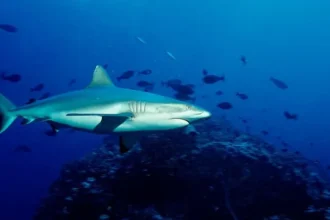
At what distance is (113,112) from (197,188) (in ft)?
15.8

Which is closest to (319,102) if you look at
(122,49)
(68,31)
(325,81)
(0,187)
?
(325,81)

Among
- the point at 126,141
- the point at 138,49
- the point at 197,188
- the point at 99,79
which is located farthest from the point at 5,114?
the point at 138,49

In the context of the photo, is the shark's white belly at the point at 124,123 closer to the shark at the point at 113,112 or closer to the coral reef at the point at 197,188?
the shark at the point at 113,112

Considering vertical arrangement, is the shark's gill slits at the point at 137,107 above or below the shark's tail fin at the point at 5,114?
below

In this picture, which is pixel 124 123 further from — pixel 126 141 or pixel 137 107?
pixel 126 141

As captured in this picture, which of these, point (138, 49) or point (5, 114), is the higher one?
point (138, 49)

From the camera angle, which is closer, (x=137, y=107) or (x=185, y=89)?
(x=137, y=107)

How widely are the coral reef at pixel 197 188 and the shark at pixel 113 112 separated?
12.3 ft

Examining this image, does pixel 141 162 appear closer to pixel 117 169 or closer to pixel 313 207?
pixel 117 169

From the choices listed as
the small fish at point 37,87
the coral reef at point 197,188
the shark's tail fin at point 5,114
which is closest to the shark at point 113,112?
the shark's tail fin at point 5,114

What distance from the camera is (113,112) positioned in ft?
11.1

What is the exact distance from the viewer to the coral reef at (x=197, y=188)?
23.3ft

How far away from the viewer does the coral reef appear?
23.3 ft

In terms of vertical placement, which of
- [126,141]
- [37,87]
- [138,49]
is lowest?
[126,141]
